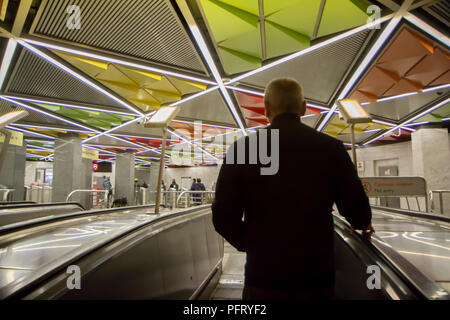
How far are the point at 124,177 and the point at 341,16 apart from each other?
54.8 ft

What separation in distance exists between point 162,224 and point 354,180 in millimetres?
1737

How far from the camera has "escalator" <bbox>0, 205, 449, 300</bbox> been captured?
3.78 feet

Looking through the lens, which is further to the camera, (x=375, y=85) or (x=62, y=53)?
(x=375, y=85)

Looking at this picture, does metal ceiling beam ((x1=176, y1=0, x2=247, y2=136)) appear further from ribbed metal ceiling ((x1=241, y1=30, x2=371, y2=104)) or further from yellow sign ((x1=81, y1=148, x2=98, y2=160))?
yellow sign ((x1=81, y1=148, x2=98, y2=160))

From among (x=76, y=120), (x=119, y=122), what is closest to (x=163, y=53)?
(x=119, y=122)

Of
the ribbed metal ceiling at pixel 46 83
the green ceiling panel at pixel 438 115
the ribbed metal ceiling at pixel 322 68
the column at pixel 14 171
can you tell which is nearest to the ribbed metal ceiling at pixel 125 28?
the ribbed metal ceiling at pixel 46 83

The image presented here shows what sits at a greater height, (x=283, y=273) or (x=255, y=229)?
(x=255, y=229)

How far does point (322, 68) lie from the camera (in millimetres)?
5609

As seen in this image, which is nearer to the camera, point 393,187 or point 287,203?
point 287,203

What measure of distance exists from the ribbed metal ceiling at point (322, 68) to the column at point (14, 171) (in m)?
11.6

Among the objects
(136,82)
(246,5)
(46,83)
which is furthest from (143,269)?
(46,83)

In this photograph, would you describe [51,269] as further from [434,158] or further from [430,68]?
[434,158]
